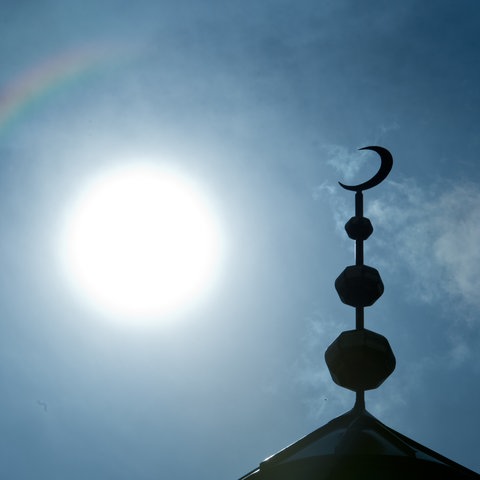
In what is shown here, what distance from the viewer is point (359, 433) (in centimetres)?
498

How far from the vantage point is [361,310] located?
21.2ft

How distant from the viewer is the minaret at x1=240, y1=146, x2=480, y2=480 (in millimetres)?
4488

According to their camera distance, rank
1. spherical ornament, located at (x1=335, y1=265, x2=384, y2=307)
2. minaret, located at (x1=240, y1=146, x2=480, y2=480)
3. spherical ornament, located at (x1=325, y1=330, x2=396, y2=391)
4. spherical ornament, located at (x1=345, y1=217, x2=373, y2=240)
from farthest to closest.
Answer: spherical ornament, located at (x1=345, y1=217, x2=373, y2=240) < spherical ornament, located at (x1=335, y1=265, x2=384, y2=307) < spherical ornament, located at (x1=325, y1=330, x2=396, y2=391) < minaret, located at (x1=240, y1=146, x2=480, y2=480)

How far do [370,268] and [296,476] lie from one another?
2.64m

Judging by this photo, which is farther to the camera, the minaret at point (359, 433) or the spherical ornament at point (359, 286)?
the spherical ornament at point (359, 286)

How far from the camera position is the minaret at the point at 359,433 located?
14.7ft

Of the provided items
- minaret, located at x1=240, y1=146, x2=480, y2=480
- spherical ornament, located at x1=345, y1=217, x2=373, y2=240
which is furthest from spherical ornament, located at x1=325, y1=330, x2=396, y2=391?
spherical ornament, located at x1=345, y1=217, x2=373, y2=240

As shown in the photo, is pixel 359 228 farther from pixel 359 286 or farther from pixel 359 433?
pixel 359 433

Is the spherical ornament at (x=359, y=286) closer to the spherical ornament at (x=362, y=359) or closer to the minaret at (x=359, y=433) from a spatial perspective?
the minaret at (x=359, y=433)

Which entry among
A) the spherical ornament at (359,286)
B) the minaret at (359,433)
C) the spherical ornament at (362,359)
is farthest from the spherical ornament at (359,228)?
the spherical ornament at (362,359)

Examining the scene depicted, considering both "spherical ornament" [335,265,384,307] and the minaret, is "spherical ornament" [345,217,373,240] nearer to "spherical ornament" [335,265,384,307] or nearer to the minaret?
the minaret

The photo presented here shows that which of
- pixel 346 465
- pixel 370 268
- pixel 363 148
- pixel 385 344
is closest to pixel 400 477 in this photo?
pixel 346 465

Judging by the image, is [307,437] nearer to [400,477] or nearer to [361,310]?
[400,477]

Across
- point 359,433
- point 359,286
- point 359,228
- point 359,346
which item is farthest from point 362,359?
point 359,228
